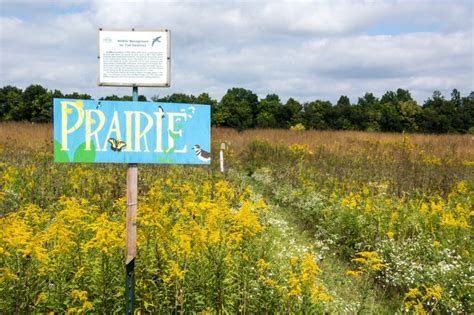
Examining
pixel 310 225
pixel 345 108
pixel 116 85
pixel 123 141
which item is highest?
pixel 345 108

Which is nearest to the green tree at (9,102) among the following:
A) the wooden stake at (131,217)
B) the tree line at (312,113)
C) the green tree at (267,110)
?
the tree line at (312,113)

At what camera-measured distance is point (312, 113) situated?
43688 mm

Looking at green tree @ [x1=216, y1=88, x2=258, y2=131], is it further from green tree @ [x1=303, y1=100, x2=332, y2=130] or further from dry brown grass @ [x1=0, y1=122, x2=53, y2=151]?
dry brown grass @ [x1=0, y1=122, x2=53, y2=151]

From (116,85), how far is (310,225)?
5.23 meters

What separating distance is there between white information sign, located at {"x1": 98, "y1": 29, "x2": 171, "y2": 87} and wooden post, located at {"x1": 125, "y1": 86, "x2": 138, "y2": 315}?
14cm

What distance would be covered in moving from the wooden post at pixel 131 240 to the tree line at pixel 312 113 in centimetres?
3519

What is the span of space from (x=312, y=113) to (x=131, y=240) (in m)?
42.1

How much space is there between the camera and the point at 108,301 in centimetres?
307

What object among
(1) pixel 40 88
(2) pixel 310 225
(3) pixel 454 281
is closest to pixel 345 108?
(1) pixel 40 88

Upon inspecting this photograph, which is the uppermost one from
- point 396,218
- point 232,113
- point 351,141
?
point 232,113

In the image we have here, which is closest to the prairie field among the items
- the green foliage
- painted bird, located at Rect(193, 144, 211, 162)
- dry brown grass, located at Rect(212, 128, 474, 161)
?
the green foliage

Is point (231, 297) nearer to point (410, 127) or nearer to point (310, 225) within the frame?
point (310, 225)

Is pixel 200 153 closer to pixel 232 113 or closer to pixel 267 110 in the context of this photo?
pixel 232 113

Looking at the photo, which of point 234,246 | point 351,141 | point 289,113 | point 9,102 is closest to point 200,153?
point 234,246
